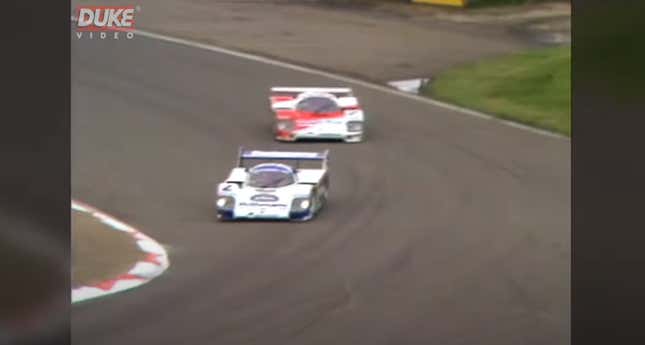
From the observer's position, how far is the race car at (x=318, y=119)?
12.3 m

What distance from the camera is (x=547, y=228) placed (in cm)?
961

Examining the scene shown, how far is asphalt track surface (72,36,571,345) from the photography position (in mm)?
7562

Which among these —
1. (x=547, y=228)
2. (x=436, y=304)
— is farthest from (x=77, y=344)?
(x=547, y=228)

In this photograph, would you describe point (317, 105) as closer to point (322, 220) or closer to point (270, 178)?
point (270, 178)

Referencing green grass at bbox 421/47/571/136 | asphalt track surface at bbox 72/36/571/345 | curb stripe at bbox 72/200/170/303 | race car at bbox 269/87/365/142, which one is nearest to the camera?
asphalt track surface at bbox 72/36/571/345

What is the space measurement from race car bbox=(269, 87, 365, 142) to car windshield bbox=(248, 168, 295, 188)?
168 cm

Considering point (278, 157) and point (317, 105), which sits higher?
point (317, 105)

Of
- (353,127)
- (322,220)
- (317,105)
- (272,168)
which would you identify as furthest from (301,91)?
(322,220)

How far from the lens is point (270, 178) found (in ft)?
34.4

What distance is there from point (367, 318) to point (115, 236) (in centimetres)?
255

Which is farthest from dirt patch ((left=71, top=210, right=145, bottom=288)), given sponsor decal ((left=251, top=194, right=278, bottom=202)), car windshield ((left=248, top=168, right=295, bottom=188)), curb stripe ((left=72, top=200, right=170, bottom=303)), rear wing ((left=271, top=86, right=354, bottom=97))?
rear wing ((left=271, top=86, right=354, bottom=97))

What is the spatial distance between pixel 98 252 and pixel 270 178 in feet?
6.53

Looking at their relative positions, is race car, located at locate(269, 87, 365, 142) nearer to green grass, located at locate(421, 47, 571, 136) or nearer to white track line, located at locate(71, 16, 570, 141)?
white track line, located at locate(71, 16, 570, 141)
